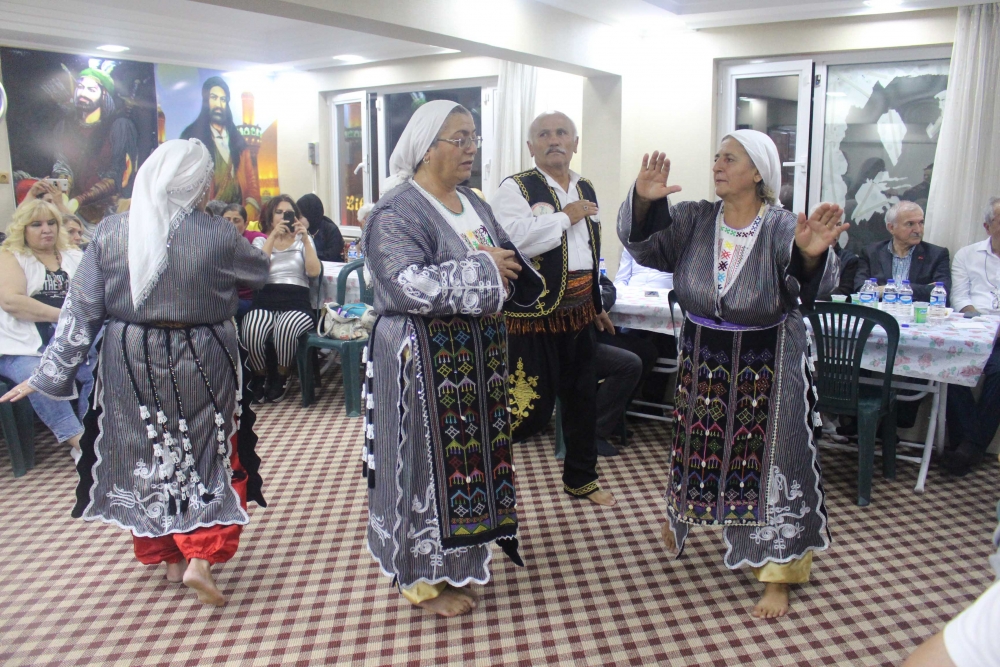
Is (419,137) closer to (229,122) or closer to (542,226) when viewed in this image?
(542,226)

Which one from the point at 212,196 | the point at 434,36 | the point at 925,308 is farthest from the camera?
the point at 212,196

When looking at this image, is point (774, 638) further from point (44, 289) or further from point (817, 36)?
point (817, 36)

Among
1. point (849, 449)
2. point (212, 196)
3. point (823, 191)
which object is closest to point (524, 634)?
point (849, 449)

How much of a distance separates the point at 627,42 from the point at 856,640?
471 centimetres

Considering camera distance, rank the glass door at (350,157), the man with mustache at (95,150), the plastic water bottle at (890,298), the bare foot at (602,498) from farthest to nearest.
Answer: the glass door at (350,157) → the man with mustache at (95,150) → the plastic water bottle at (890,298) → the bare foot at (602,498)

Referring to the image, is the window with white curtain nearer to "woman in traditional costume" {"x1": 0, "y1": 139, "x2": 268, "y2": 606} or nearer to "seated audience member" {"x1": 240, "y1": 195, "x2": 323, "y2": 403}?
"seated audience member" {"x1": 240, "y1": 195, "x2": 323, "y2": 403}

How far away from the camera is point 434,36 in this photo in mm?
4500

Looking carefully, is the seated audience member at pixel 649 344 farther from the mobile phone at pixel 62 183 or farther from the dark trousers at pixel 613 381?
the mobile phone at pixel 62 183

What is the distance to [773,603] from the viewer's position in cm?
259

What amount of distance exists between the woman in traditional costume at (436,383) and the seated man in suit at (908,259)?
10.1ft

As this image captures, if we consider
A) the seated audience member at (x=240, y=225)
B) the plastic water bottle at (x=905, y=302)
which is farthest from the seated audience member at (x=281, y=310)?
the plastic water bottle at (x=905, y=302)

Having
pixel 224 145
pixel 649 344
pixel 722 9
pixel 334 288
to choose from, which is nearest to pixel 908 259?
pixel 649 344

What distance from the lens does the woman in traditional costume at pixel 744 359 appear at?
2.48m

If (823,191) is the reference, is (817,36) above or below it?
above
